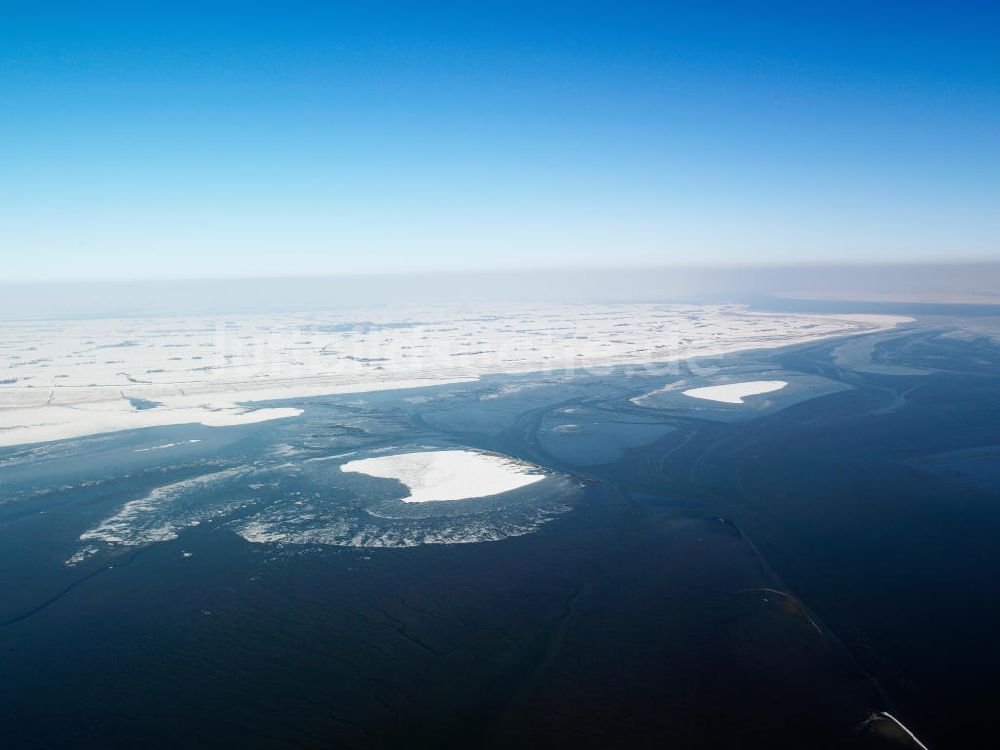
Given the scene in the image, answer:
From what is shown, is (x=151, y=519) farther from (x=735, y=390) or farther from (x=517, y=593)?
(x=735, y=390)

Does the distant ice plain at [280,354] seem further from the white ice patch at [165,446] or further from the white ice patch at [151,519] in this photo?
the white ice patch at [151,519]

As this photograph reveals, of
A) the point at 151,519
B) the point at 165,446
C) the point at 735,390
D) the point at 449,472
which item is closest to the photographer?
the point at 151,519

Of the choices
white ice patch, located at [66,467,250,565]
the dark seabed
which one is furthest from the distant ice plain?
white ice patch, located at [66,467,250,565]

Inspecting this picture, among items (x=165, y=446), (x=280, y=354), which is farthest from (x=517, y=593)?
(x=280, y=354)

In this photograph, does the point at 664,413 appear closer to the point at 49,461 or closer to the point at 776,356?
the point at 776,356

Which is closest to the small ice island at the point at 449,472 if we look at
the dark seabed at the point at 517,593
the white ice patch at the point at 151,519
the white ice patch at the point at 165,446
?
the dark seabed at the point at 517,593

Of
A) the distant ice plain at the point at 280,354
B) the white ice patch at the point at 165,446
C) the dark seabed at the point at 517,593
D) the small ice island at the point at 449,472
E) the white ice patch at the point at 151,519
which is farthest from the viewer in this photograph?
the distant ice plain at the point at 280,354

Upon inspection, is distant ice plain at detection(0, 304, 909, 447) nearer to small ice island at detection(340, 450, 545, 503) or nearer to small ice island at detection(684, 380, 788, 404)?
small ice island at detection(684, 380, 788, 404)

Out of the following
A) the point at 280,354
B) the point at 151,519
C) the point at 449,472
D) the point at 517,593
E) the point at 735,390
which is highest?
the point at 280,354
